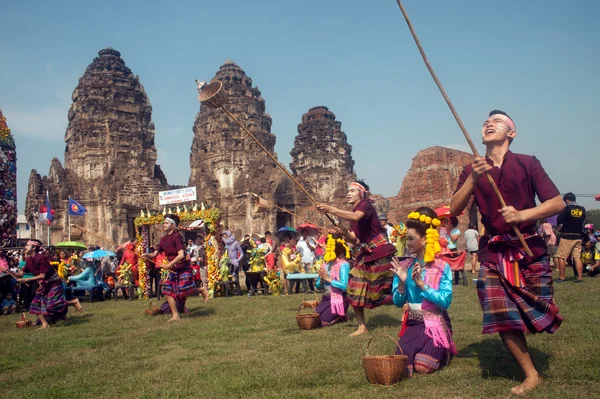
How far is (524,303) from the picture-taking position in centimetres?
423

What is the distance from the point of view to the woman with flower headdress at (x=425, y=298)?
5.07 m

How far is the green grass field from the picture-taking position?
178 inches

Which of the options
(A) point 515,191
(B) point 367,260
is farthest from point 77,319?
(A) point 515,191

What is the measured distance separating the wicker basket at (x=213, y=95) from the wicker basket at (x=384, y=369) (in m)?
3.83

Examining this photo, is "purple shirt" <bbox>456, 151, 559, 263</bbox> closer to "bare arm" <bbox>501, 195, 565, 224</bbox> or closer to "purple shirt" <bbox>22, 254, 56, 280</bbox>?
"bare arm" <bbox>501, 195, 565, 224</bbox>

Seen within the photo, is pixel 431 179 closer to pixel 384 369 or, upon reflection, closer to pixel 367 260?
pixel 367 260

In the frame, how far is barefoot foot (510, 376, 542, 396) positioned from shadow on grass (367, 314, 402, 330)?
138 inches

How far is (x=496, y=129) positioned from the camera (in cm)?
458

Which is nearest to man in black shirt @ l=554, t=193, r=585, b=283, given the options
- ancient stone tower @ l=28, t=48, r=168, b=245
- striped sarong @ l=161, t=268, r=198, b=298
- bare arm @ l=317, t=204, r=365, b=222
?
bare arm @ l=317, t=204, r=365, b=222

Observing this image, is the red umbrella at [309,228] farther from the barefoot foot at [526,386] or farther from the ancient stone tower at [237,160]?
the ancient stone tower at [237,160]

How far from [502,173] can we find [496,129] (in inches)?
16.4

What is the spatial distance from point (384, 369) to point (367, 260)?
2641 millimetres

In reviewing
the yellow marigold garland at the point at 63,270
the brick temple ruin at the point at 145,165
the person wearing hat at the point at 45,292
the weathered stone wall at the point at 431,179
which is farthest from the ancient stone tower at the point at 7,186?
the weathered stone wall at the point at 431,179

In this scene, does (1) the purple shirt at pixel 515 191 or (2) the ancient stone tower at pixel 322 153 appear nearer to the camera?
(1) the purple shirt at pixel 515 191
